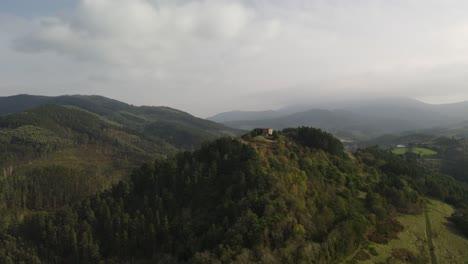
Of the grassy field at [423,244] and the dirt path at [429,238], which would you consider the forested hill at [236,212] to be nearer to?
the grassy field at [423,244]

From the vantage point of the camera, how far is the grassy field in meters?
59.7

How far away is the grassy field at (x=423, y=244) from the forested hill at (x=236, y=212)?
2276 millimetres

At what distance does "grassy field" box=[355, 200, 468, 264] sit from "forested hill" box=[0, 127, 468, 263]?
7.47 ft

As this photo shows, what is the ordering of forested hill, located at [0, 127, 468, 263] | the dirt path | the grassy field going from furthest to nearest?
the dirt path
the grassy field
forested hill, located at [0, 127, 468, 263]

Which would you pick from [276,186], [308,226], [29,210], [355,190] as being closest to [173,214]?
[276,186]

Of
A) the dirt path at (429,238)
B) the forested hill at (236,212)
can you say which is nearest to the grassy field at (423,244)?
the dirt path at (429,238)

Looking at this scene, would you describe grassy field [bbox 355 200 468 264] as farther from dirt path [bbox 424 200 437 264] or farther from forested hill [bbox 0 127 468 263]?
forested hill [bbox 0 127 468 263]

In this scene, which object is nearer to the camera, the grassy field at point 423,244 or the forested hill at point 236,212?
the forested hill at point 236,212

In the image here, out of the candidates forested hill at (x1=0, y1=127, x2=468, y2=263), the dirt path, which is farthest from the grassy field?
forested hill at (x1=0, y1=127, x2=468, y2=263)

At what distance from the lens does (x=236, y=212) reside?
63469 mm

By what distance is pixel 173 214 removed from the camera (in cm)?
7762

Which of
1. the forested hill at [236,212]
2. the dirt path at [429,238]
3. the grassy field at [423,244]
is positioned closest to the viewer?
the forested hill at [236,212]

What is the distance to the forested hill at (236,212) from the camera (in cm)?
5759

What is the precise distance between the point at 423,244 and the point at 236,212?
47.6m
